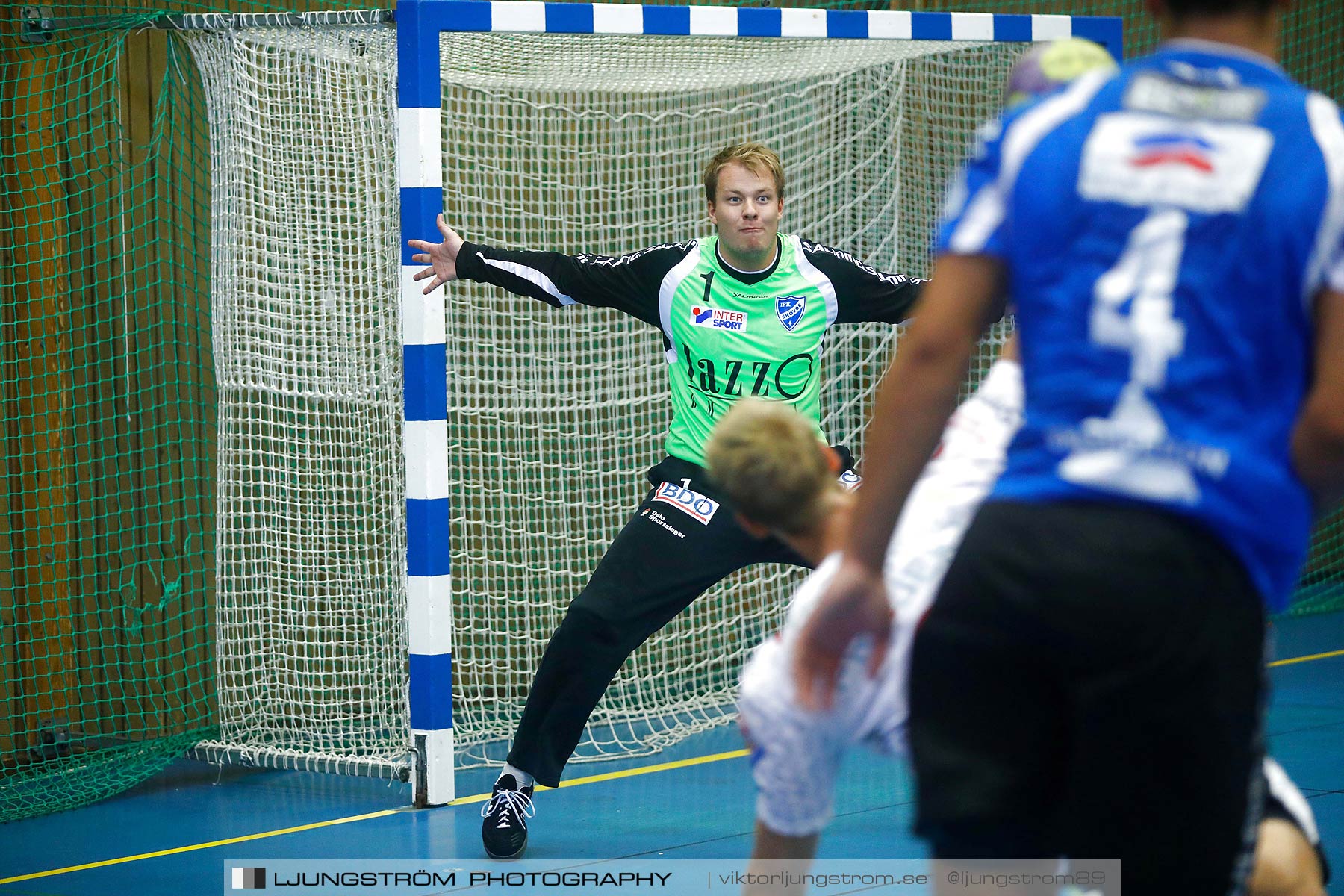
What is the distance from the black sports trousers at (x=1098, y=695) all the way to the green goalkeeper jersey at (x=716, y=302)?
2.87 metres

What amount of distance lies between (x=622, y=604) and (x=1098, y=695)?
2.76 metres

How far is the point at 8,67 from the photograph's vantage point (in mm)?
5754

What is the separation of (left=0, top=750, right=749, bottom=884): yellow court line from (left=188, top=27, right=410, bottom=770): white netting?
0.91ft

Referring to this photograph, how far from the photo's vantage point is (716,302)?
183 inches

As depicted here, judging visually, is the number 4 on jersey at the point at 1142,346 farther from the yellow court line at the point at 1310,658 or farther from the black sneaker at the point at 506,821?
the yellow court line at the point at 1310,658

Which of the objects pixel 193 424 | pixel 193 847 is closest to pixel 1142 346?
pixel 193 847

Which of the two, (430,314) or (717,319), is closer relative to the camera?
(717,319)

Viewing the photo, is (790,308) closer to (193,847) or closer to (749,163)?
(749,163)

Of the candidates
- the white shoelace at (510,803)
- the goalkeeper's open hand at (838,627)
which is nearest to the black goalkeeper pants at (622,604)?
the white shoelace at (510,803)

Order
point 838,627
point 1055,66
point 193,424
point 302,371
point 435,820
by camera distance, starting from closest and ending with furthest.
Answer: point 838,627 < point 1055,66 < point 435,820 < point 302,371 < point 193,424

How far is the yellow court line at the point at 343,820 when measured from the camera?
14.2 feet

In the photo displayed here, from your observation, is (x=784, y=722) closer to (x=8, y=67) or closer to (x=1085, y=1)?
(x=8, y=67)

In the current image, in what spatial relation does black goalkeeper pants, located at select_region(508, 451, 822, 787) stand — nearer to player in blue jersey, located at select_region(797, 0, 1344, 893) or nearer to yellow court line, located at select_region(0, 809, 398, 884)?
yellow court line, located at select_region(0, 809, 398, 884)

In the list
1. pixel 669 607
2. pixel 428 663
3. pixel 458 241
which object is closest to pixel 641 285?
pixel 458 241
